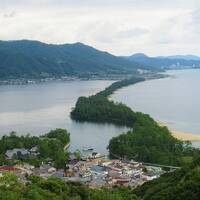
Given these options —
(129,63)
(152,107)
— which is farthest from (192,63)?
(152,107)

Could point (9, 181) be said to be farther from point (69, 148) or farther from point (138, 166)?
point (69, 148)

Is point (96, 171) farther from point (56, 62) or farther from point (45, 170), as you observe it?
point (56, 62)

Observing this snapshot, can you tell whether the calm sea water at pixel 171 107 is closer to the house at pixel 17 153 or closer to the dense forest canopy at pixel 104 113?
the dense forest canopy at pixel 104 113

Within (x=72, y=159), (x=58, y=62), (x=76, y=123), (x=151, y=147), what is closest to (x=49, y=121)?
(x=76, y=123)

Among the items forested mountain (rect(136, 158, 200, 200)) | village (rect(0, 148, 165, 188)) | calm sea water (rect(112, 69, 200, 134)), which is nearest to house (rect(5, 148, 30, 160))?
village (rect(0, 148, 165, 188))

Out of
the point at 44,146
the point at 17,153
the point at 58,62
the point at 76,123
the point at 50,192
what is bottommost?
the point at 76,123

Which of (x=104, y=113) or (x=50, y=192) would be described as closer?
(x=50, y=192)

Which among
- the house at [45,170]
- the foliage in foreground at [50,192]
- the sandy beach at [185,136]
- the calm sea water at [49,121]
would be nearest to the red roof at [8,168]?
the house at [45,170]
